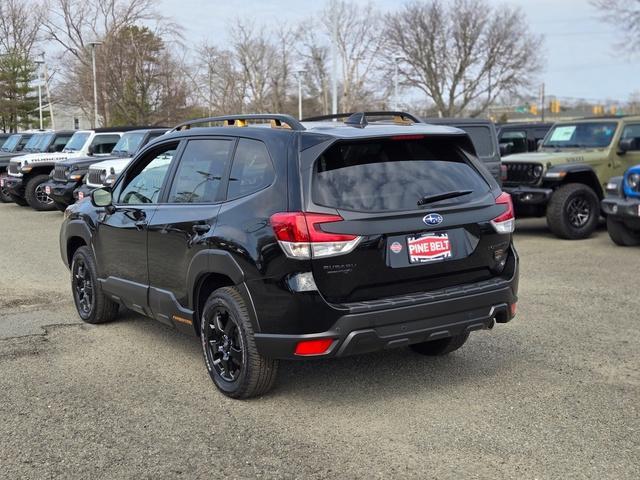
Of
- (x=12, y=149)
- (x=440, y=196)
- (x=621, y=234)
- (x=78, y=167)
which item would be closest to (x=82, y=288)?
(x=440, y=196)

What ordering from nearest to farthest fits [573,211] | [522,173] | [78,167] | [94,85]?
1. [573,211]
2. [522,173]
3. [78,167]
4. [94,85]

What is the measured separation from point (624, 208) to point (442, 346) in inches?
223

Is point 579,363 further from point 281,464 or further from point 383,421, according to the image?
point 281,464

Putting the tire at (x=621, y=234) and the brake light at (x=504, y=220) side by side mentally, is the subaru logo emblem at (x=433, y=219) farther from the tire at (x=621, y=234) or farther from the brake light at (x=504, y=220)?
the tire at (x=621, y=234)

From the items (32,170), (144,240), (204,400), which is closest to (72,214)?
(144,240)

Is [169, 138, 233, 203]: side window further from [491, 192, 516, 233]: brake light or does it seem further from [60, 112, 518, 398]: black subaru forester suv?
[491, 192, 516, 233]: brake light

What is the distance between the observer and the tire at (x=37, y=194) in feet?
55.3

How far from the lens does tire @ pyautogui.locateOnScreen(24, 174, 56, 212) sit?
16844 millimetres

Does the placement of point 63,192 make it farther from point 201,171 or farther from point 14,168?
point 201,171

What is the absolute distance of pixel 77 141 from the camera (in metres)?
16.9

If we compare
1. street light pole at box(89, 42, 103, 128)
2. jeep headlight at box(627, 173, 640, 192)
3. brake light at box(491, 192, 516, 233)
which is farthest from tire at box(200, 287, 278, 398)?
street light pole at box(89, 42, 103, 128)

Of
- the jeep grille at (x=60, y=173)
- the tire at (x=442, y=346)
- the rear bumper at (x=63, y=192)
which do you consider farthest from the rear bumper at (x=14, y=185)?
the tire at (x=442, y=346)

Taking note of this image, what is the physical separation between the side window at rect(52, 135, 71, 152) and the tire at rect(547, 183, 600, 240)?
1324 cm

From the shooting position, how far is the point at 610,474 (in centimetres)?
335
